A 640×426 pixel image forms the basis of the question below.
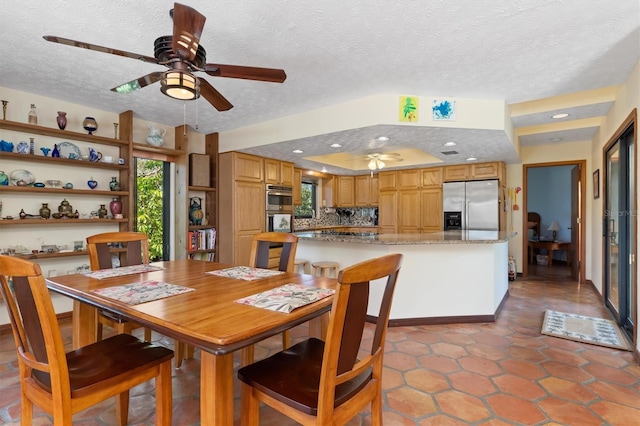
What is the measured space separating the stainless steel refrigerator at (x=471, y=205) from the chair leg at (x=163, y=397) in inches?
196

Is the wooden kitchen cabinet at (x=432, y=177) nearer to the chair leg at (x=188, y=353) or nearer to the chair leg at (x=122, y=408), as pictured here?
the chair leg at (x=188, y=353)

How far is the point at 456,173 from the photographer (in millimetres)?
5520

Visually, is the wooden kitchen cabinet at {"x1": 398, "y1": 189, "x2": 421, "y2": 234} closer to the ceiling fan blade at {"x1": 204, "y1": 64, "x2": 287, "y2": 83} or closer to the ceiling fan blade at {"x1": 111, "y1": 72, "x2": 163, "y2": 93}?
the ceiling fan blade at {"x1": 204, "y1": 64, "x2": 287, "y2": 83}

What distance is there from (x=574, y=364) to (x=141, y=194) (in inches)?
192

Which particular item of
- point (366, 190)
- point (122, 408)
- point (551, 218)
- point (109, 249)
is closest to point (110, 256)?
point (109, 249)

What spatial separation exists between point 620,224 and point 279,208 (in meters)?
4.14

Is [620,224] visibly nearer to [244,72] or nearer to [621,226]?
[621,226]

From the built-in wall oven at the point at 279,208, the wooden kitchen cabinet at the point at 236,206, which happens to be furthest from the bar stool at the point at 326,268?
the built-in wall oven at the point at 279,208

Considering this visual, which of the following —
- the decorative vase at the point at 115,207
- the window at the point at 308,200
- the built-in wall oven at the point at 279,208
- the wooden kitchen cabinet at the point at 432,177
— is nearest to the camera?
the decorative vase at the point at 115,207

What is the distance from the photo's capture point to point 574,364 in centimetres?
238

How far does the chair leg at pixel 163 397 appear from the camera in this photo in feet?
4.71

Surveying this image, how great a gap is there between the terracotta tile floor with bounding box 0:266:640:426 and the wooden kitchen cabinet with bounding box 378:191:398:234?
3.15 metres

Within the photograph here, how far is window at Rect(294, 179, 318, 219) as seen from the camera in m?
6.49

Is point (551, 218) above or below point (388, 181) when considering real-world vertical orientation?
below
